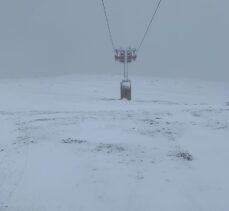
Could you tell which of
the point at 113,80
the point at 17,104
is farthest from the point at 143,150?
the point at 113,80

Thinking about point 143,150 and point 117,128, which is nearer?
point 143,150

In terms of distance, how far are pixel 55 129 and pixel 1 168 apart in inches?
106

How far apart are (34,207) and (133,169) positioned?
5.71 ft

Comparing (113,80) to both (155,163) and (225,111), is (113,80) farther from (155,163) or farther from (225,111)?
(155,163)

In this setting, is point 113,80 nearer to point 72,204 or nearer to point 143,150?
point 143,150

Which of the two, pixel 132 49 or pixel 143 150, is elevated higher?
pixel 132 49

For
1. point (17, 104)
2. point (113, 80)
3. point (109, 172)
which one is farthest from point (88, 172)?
point (113, 80)

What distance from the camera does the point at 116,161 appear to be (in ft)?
24.8

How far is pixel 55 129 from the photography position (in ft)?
32.3

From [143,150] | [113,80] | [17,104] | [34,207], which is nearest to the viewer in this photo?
[34,207]

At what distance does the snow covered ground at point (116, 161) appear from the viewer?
6166mm

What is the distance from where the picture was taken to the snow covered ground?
243 inches

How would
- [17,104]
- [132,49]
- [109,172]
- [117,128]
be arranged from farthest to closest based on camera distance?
1. [132,49]
2. [17,104]
3. [117,128]
4. [109,172]

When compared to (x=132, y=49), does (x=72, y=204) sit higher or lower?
lower
